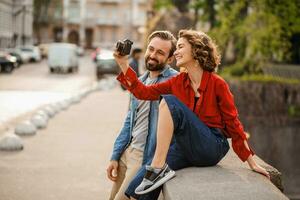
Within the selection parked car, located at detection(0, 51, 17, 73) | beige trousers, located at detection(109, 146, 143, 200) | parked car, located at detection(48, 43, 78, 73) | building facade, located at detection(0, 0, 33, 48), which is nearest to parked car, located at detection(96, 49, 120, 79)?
parked car, located at detection(48, 43, 78, 73)

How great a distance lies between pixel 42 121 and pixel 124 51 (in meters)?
8.22

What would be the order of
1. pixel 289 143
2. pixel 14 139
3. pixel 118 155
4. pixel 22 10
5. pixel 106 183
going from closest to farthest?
pixel 118 155 → pixel 106 183 → pixel 14 139 → pixel 289 143 → pixel 22 10

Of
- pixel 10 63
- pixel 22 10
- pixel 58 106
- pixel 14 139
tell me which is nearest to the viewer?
pixel 14 139

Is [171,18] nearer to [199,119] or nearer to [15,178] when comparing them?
[15,178]

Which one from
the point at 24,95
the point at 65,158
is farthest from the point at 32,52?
the point at 65,158

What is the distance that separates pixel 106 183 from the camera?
740cm

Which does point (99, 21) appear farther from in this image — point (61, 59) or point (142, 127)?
point (142, 127)

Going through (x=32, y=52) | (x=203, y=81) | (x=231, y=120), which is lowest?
(x=32, y=52)

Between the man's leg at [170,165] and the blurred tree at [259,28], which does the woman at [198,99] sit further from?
the blurred tree at [259,28]

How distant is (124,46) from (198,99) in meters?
0.67

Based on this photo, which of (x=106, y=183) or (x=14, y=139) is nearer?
(x=106, y=183)

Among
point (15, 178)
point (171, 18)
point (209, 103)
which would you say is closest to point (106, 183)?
point (15, 178)

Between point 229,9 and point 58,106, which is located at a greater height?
point 229,9

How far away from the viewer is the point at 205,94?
186 inches
